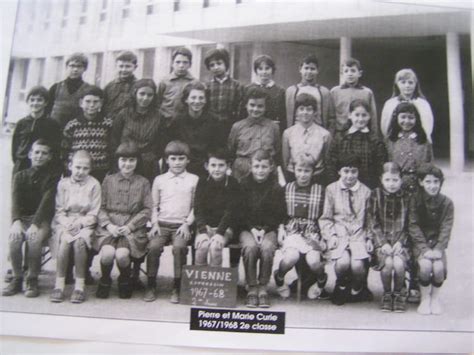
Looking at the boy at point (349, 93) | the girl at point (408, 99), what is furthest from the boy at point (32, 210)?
the girl at point (408, 99)

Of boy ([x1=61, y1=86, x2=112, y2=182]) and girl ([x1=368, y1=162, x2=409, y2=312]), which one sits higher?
boy ([x1=61, y1=86, x2=112, y2=182])

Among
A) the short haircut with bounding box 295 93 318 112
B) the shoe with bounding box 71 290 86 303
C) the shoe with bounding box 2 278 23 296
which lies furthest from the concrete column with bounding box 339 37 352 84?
the shoe with bounding box 2 278 23 296

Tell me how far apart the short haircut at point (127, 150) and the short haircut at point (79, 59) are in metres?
0.21

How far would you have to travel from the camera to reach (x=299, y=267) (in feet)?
2.97

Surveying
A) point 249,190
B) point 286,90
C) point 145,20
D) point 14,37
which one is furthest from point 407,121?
point 14,37

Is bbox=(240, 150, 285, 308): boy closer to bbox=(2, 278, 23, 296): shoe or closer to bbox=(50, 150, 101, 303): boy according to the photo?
bbox=(50, 150, 101, 303): boy

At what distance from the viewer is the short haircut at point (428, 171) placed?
36.4 inches

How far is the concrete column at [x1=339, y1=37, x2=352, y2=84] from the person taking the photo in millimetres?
941

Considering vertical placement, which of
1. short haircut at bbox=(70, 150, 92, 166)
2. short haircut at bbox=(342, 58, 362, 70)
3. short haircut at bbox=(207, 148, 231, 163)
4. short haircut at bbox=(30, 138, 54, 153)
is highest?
short haircut at bbox=(342, 58, 362, 70)

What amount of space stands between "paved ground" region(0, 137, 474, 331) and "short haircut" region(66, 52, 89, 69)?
24cm

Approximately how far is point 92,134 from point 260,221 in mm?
429

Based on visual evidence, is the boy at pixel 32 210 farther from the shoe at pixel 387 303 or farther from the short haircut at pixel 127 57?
the shoe at pixel 387 303

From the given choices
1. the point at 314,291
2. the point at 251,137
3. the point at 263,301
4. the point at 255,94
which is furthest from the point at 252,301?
the point at 255,94

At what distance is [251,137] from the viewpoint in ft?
3.00
